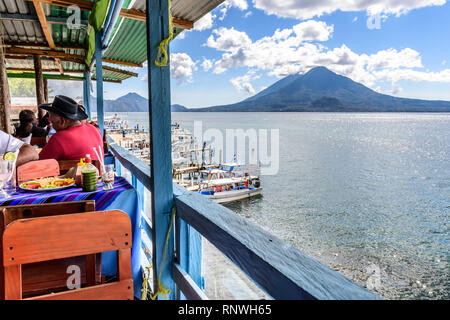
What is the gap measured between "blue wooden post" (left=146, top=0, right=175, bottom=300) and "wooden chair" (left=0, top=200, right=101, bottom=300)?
34 centimetres

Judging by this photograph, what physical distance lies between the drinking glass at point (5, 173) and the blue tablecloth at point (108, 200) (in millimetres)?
65

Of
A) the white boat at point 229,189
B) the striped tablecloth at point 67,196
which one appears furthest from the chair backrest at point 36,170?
the white boat at point 229,189

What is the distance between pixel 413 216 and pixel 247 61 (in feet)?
388

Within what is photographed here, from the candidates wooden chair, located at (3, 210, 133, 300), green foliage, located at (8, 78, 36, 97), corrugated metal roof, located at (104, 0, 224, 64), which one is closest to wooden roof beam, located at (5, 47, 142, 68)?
corrugated metal roof, located at (104, 0, 224, 64)

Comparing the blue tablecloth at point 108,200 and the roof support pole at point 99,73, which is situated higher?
the roof support pole at point 99,73

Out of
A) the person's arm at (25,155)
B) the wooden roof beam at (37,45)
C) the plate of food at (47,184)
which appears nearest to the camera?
the plate of food at (47,184)

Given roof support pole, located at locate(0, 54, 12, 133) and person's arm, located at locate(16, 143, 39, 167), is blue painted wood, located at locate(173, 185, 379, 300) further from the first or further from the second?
roof support pole, located at locate(0, 54, 12, 133)

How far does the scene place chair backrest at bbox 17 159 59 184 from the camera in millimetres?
2020

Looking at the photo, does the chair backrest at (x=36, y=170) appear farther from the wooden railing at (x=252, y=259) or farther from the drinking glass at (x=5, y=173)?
the wooden railing at (x=252, y=259)

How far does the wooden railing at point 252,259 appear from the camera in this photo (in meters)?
0.70

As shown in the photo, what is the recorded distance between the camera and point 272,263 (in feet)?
2.61

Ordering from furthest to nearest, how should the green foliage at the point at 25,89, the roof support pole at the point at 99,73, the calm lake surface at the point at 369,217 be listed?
1. the green foliage at the point at 25,89
2. the calm lake surface at the point at 369,217
3. the roof support pole at the point at 99,73

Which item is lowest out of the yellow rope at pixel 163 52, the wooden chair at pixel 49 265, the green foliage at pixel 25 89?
the wooden chair at pixel 49 265

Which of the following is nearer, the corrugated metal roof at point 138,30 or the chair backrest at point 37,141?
the corrugated metal roof at point 138,30
